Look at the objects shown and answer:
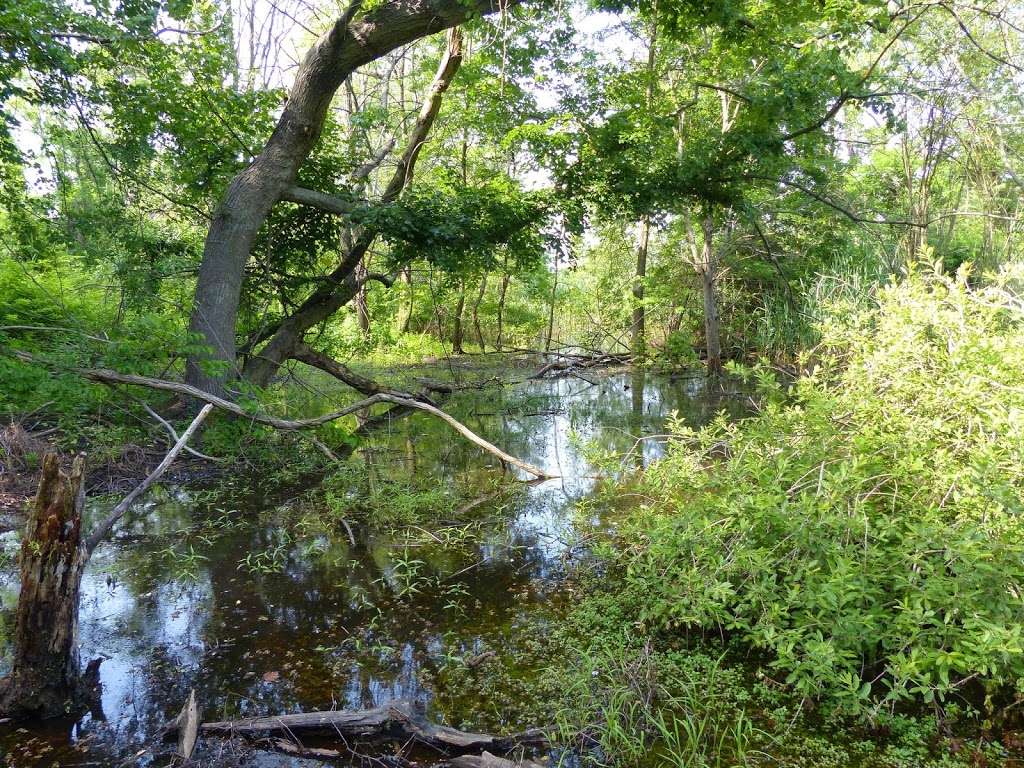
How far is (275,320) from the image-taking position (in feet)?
30.2

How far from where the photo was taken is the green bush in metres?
2.61

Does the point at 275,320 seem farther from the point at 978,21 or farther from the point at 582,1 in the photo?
the point at 978,21

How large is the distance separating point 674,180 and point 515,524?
553 centimetres

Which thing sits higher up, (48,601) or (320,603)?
(48,601)

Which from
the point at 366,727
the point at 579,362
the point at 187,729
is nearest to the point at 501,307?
the point at 579,362

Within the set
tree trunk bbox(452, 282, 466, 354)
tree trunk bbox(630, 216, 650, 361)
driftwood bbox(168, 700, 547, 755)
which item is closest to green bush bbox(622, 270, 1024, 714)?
driftwood bbox(168, 700, 547, 755)

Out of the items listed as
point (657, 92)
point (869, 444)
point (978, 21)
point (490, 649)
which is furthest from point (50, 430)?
point (978, 21)

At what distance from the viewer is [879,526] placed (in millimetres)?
3037

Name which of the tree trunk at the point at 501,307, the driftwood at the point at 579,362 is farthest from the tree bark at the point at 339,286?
the tree trunk at the point at 501,307

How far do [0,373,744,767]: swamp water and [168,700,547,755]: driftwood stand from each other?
0.12 metres

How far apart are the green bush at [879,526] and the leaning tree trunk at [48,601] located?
2866mm

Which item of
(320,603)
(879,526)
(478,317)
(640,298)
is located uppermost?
(640,298)

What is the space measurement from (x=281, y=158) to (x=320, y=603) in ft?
18.4

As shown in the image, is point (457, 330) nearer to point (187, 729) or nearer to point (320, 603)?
point (320, 603)
